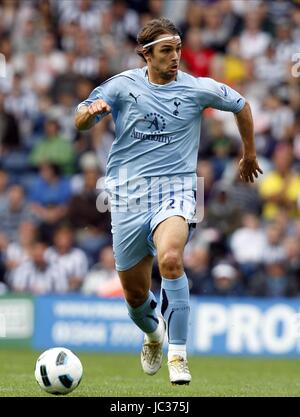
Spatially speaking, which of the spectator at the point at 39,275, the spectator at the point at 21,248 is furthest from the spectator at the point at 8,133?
the spectator at the point at 39,275

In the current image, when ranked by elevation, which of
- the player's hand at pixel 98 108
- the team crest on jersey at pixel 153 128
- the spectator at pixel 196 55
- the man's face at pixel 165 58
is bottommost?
the team crest on jersey at pixel 153 128

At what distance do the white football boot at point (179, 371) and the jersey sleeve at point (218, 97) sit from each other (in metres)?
2.04

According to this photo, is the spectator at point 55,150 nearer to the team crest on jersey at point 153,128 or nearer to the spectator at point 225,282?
the spectator at point 225,282

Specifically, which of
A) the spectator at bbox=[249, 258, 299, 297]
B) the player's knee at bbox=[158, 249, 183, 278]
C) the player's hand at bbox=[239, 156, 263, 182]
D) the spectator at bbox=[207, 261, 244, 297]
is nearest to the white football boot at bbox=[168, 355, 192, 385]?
the player's knee at bbox=[158, 249, 183, 278]

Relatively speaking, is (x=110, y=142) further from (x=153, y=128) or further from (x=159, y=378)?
(x=153, y=128)

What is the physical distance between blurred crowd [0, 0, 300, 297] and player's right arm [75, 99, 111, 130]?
8310mm

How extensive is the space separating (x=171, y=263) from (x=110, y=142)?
10.5 meters

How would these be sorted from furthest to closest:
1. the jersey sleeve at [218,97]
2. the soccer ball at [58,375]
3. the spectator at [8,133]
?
the spectator at [8,133], the jersey sleeve at [218,97], the soccer ball at [58,375]

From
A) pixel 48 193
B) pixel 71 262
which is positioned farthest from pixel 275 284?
pixel 48 193

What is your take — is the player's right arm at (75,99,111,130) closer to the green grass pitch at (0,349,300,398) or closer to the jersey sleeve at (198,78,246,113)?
the jersey sleeve at (198,78,246,113)

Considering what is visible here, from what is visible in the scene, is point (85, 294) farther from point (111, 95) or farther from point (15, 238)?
point (111, 95)

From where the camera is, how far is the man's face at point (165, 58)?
9203 millimetres

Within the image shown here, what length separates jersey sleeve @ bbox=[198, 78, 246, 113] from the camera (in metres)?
9.34

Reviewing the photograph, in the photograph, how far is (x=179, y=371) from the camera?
8836 mm
